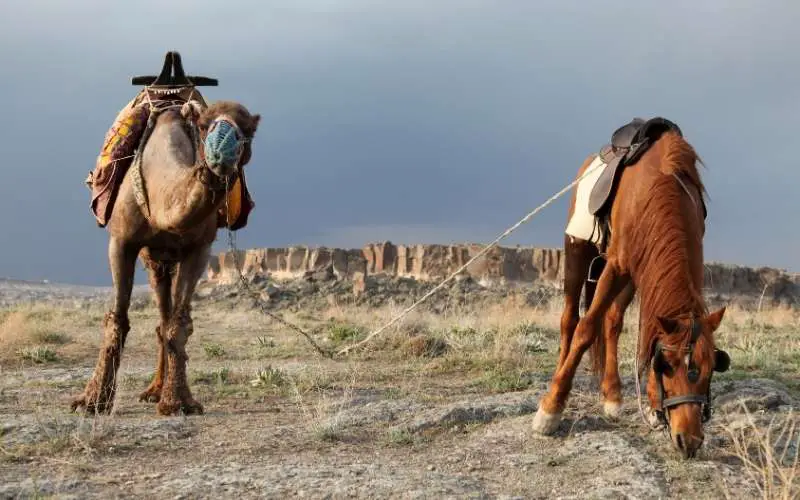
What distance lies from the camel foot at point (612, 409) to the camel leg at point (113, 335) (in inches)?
157

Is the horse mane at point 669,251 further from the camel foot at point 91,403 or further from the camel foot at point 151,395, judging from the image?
the camel foot at point 151,395

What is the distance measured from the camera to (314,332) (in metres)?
15.7

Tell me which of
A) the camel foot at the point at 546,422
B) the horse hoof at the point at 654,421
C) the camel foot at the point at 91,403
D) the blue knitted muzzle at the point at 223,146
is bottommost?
the camel foot at the point at 91,403

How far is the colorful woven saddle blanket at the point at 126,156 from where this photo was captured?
691 cm

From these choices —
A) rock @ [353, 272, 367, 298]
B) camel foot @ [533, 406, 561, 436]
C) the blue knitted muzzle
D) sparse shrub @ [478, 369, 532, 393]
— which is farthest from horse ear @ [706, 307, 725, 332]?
rock @ [353, 272, 367, 298]

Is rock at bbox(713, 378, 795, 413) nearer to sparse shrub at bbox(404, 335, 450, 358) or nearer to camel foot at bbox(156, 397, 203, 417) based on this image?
camel foot at bbox(156, 397, 203, 417)

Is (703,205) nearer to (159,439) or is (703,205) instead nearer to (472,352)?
(159,439)

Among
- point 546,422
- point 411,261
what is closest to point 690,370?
point 546,422

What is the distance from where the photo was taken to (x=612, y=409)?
6.15 metres

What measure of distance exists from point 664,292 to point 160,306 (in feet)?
15.9

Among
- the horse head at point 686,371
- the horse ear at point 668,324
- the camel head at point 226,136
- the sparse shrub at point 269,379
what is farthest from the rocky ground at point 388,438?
the camel head at point 226,136

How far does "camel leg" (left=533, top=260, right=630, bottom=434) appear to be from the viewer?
17.9 ft

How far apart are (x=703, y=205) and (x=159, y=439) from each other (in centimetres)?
411

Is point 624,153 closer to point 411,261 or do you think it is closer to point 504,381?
point 504,381
